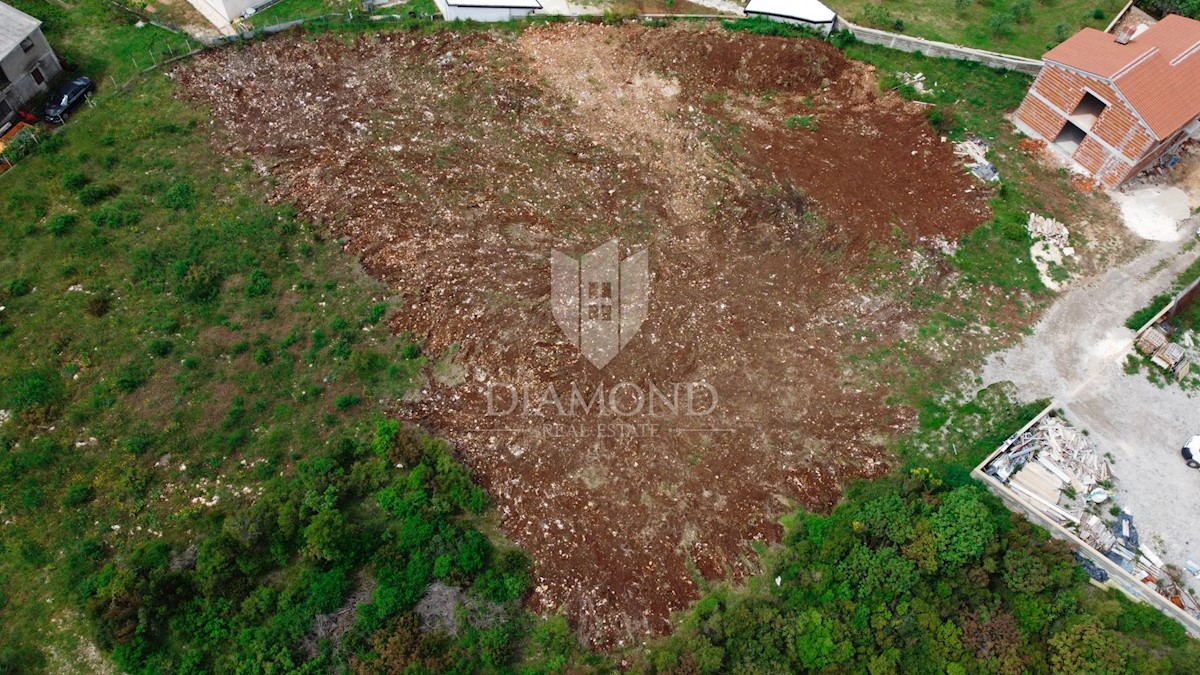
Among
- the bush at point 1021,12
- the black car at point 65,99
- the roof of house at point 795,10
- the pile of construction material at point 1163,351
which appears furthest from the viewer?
the bush at point 1021,12

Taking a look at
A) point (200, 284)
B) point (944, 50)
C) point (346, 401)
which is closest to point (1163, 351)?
point (944, 50)

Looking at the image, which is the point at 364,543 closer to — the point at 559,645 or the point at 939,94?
the point at 559,645

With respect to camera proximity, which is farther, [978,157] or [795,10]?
[795,10]

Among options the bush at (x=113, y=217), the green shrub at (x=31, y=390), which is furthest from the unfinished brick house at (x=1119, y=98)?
the green shrub at (x=31, y=390)

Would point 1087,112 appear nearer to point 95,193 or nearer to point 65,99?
point 95,193

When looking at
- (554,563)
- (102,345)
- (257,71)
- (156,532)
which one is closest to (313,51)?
(257,71)

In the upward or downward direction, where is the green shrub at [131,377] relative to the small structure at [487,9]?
downward

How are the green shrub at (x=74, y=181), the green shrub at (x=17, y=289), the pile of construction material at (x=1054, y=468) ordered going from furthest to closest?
the green shrub at (x=74, y=181)
the green shrub at (x=17, y=289)
the pile of construction material at (x=1054, y=468)

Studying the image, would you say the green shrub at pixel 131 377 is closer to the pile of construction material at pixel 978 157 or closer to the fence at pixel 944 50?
the pile of construction material at pixel 978 157
